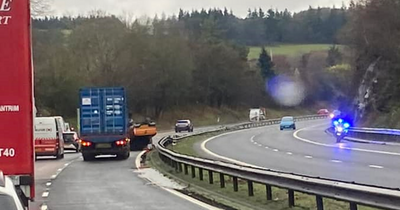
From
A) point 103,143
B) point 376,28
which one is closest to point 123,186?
point 103,143

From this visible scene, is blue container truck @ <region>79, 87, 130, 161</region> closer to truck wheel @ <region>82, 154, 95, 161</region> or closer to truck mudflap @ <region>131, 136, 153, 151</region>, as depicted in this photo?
truck wheel @ <region>82, 154, 95, 161</region>

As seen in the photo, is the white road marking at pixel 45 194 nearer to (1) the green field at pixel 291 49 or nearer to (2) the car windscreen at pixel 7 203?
(2) the car windscreen at pixel 7 203

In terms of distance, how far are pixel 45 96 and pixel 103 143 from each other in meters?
44.9

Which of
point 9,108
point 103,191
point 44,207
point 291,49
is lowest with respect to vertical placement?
point 103,191

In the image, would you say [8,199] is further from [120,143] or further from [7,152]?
[120,143]

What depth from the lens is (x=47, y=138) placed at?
135ft

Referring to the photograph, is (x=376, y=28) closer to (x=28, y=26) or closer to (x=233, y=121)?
(x=28, y=26)

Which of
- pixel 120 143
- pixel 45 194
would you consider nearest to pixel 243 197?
pixel 45 194

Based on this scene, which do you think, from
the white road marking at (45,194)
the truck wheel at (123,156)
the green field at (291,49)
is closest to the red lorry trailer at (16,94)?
the white road marking at (45,194)

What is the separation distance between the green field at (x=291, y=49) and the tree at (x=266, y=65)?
845cm

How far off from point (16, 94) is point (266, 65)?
138931mm

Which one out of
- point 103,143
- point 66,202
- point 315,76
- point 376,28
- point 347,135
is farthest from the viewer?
point 315,76

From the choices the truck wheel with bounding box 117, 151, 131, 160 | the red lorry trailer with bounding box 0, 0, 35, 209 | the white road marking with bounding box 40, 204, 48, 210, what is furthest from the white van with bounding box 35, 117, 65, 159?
the red lorry trailer with bounding box 0, 0, 35, 209

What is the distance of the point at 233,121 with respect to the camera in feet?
408
